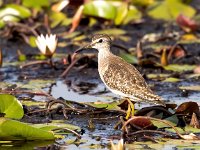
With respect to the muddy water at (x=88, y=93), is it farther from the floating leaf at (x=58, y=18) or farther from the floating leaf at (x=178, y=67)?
the floating leaf at (x=58, y=18)

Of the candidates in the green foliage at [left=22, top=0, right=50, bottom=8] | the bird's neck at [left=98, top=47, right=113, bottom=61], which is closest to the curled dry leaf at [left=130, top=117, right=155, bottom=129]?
the bird's neck at [left=98, top=47, right=113, bottom=61]

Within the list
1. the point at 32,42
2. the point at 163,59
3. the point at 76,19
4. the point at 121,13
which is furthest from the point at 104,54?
the point at 121,13

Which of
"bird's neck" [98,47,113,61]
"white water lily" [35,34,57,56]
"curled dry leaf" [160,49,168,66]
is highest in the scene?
"white water lily" [35,34,57,56]

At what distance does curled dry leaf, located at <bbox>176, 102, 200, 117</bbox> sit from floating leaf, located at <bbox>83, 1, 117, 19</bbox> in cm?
526

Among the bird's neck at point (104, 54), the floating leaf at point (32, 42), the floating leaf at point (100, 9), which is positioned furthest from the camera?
the floating leaf at point (100, 9)

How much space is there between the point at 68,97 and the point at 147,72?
1.72m

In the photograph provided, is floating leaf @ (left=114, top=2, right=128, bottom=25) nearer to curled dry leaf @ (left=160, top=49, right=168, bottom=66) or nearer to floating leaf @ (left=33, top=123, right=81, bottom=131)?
curled dry leaf @ (left=160, top=49, right=168, bottom=66)

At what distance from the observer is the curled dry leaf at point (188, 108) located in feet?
26.5

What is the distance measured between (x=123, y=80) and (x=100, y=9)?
517 centimetres

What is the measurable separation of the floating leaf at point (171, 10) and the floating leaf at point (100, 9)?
1.74 metres

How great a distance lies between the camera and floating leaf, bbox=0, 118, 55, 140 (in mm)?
7086

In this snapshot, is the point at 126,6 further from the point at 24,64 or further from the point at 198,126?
the point at 198,126

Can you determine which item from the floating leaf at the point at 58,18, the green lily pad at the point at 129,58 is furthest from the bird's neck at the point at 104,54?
the floating leaf at the point at 58,18

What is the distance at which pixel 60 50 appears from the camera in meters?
12.8
